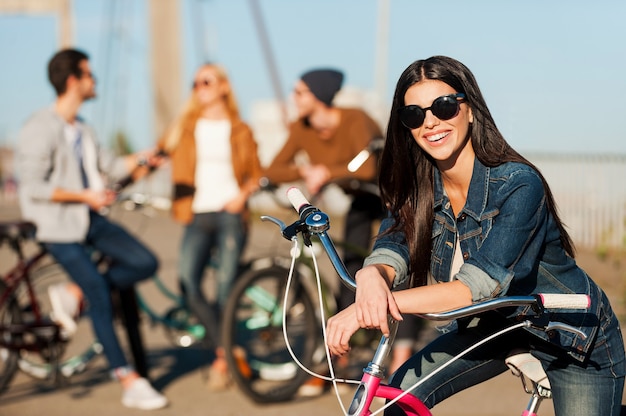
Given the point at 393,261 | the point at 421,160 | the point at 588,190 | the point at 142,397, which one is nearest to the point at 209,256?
the point at 142,397

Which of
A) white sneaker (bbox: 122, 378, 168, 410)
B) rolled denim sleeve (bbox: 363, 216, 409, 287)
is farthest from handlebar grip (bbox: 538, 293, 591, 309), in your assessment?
white sneaker (bbox: 122, 378, 168, 410)

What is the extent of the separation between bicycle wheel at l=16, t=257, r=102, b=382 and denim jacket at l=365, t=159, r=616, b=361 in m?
4.13

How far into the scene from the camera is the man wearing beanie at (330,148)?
6633 millimetres

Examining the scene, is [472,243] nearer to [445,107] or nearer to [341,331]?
[445,107]

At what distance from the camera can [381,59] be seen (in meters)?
30.2

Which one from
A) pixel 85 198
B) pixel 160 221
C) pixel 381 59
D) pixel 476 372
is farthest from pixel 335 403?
pixel 381 59

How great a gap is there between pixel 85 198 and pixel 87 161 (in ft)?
1.16

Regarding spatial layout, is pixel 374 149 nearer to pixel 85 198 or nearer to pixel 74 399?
pixel 85 198

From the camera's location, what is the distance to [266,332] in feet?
22.9

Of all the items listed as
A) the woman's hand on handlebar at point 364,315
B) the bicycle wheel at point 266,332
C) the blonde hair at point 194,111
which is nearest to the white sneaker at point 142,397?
the bicycle wheel at point 266,332

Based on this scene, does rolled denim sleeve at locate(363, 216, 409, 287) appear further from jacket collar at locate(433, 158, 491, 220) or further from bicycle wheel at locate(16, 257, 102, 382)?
bicycle wheel at locate(16, 257, 102, 382)

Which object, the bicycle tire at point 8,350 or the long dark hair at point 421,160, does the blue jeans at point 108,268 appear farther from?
the long dark hair at point 421,160

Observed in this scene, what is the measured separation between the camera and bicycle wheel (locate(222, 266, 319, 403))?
21.7 feet

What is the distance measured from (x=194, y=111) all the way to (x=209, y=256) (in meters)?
0.96
